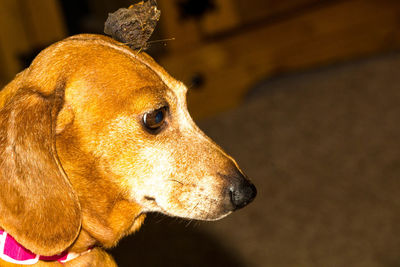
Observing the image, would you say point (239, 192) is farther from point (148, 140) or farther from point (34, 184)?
point (34, 184)

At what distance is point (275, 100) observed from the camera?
435 cm

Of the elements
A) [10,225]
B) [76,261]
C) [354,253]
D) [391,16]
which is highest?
[10,225]

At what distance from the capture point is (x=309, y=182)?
3.45 metres

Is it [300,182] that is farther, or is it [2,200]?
[300,182]

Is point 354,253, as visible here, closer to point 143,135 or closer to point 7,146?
point 143,135

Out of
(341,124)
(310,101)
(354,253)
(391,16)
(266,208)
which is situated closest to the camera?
(354,253)

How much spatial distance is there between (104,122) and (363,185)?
2.17m

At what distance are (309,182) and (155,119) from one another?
6.50 feet

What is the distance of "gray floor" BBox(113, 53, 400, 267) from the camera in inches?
117

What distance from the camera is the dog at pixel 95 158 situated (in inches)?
57.1

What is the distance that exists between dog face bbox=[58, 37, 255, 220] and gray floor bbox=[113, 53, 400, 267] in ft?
4.34

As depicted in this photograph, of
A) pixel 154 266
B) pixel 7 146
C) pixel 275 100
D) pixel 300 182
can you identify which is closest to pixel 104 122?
pixel 7 146

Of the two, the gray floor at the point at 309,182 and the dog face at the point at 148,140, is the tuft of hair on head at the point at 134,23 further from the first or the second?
the gray floor at the point at 309,182

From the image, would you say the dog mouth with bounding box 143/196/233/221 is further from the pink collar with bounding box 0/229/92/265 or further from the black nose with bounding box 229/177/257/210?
the pink collar with bounding box 0/229/92/265
